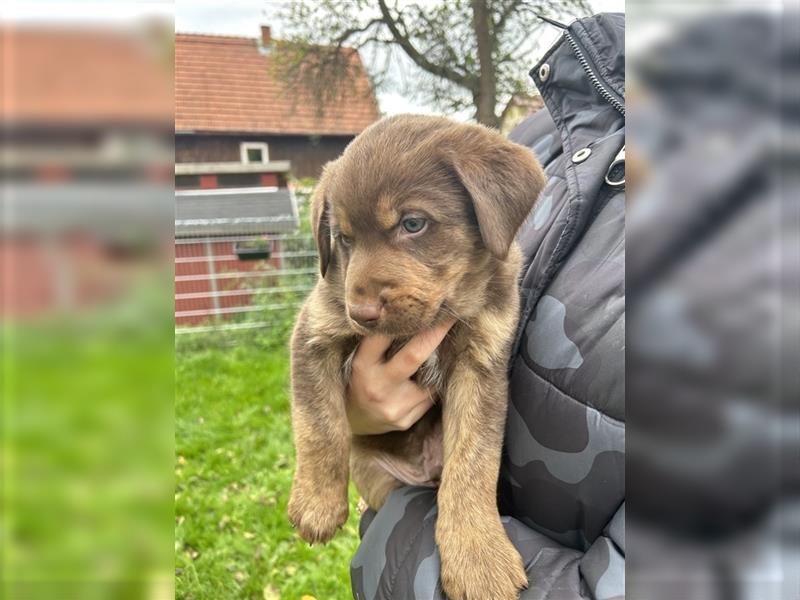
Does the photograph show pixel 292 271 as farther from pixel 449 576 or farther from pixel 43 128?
pixel 43 128

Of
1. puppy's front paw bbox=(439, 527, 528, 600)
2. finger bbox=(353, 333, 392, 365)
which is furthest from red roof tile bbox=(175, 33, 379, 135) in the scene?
puppy's front paw bbox=(439, 527, 528, 600)

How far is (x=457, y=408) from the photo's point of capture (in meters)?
2.18

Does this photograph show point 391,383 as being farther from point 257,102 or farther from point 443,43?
point 257,102

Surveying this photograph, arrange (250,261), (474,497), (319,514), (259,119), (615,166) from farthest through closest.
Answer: (250,261) → (259,119) → (319,514) → (474,497) → (615,166)

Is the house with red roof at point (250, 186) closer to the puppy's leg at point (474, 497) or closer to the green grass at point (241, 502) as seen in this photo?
the green grass at point (241, 502)

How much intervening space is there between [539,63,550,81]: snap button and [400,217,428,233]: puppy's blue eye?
616 millimetres

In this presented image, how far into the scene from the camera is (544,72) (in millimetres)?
2096

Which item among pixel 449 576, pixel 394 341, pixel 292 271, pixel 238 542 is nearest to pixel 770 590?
pixel 449 576

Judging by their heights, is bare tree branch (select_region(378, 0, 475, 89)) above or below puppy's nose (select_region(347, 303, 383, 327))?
above

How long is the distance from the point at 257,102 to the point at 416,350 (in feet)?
25.9

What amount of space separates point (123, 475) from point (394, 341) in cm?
181

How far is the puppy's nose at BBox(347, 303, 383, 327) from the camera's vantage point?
1934 mm

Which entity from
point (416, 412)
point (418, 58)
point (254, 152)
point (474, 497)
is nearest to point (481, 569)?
point (474, 497)

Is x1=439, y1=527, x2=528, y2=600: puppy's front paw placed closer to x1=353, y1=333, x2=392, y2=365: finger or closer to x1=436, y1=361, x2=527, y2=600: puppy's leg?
x1=436, y1=361, x2=527, y2=600: puppy's leg
